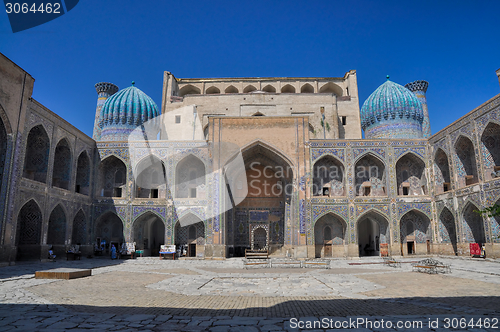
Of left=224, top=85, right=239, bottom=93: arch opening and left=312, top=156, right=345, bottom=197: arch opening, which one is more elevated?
left=224, top=85, right=239, bottom=93: arch opening

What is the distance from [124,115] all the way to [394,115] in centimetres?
1750

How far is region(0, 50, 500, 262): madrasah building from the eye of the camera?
656 inches

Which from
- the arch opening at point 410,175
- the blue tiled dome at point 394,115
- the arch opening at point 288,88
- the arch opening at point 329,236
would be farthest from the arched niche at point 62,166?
the blue tiled dome at point 394,115

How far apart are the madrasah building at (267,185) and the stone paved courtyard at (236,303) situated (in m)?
8.94

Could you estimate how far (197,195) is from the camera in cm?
2123

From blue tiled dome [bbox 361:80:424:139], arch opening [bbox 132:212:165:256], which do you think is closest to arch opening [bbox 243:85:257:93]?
blue tiled dome [bbox 361:80:424:139]

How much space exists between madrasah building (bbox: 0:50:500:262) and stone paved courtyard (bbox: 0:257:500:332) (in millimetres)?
8935

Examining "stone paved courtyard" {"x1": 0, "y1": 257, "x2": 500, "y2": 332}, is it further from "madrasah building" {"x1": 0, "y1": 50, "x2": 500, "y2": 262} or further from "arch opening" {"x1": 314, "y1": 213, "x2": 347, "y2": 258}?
"arch opening" {"x1": 314, "y1": 213, "x2": 347, "y2": 258}

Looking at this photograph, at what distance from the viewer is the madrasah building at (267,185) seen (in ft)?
54.7

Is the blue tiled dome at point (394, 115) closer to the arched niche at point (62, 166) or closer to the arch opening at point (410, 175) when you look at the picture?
the arch opening at point (410, 175)

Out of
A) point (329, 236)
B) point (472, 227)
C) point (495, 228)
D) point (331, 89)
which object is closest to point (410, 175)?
point (472, 227)

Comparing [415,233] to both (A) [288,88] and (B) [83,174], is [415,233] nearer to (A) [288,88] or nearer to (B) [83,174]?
(A) [288,88]

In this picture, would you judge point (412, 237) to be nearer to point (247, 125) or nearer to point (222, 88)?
point (247, 125)

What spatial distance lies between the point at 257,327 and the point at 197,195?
17110 millimetres
